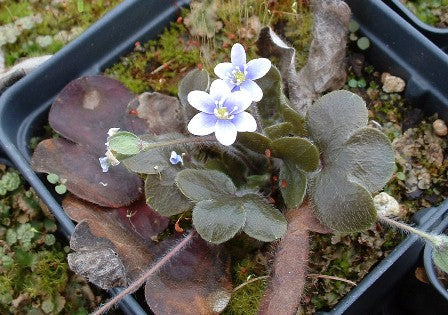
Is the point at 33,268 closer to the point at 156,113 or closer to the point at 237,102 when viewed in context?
the point at 156,113

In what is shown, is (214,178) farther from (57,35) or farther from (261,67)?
(57,35)

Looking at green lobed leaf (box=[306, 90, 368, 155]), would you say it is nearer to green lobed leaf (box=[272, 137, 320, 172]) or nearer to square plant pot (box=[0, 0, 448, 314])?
green lobed leaf (box=[272, 137, 320, 172])

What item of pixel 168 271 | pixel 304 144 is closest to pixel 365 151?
pixel 304 144

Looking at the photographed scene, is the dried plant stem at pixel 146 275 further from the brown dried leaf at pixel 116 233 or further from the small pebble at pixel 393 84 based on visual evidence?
the small pebble at pixel 393 84

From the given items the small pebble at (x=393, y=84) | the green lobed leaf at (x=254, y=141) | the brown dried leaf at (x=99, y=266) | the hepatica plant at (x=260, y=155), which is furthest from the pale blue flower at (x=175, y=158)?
the small pebble at (x=393, y=84)

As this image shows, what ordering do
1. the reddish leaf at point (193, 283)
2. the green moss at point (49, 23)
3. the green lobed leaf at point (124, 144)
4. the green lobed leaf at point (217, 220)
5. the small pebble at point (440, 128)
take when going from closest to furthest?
the green lobed leaf at point (124, 144) → the green lobed leaf at point (217, 220) → the reddish leaf at point (193, 283) → the small pebble at point (440, 128) → the green moss at point (49, 23)
